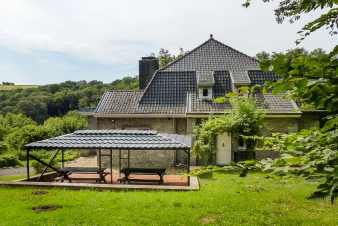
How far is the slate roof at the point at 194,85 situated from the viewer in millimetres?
20734

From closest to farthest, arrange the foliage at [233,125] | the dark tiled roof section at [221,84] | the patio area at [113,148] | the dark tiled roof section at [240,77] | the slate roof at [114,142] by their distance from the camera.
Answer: the patio area at [113,148]
the slate roof at [114,142]
the foliage at [233,125]
the dark tiled roof section at [240,77]
the dark tiled roof section at [221,84]

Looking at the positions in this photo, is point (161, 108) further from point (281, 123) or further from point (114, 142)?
point (114, 142)

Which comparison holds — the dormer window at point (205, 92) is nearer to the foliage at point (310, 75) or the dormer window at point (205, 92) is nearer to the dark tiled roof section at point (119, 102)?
the dark tiled roof section at point (119, 102)

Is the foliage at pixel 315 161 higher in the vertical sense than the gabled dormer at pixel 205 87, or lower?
lower

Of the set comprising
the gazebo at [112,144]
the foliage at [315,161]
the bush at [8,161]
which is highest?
the foliage at [315,161]

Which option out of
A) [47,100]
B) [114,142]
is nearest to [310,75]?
[114,142]

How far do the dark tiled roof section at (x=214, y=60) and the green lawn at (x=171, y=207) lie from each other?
1294 centimetres

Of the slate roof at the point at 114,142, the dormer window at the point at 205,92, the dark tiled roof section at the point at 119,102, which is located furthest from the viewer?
the dormer window at the point at 205,92

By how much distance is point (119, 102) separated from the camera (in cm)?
2241

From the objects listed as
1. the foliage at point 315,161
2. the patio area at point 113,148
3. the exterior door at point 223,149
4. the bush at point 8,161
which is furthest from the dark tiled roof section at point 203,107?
the foliage at point 315,161

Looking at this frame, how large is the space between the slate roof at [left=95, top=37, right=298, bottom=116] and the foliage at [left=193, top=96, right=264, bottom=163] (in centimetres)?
190

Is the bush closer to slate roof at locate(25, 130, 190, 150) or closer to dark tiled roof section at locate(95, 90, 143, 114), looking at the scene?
dark tiled roof section at locate(95, 90, 143, 114)

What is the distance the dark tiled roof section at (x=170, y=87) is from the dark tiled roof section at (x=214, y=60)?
3.30 feet

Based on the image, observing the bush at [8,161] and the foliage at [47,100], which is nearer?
the bush at [8,161]
